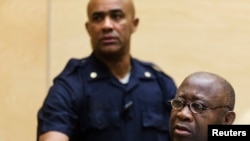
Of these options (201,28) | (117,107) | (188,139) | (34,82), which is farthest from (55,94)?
(201,28)

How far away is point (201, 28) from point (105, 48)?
0.82 meters

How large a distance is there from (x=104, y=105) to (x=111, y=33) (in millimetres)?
238

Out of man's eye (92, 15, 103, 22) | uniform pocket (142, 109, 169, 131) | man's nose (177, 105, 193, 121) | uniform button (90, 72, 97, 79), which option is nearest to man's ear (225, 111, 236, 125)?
man's nose (177, 105, 193, 121)

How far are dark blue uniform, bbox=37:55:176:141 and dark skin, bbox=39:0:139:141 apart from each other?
1.3 inches

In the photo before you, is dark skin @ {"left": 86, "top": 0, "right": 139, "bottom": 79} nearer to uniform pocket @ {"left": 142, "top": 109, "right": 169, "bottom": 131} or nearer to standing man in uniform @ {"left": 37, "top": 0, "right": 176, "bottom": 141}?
standing man in uniform @ {"left": 37, "top": 0, "right": 176, "bottom": 141}

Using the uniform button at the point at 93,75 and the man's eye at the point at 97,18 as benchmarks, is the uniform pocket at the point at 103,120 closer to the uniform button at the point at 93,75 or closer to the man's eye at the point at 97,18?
the uniform button at the point at 93,75

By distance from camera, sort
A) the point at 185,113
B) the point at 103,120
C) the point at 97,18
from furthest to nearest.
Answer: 1. the point at 97,18
2. the point at 103,120
3. the point at 185,113

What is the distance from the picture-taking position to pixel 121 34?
2.43 m

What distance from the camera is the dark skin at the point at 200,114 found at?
1.81 metres

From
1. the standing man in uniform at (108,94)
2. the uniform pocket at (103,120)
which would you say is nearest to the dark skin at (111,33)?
the standing man in uniform at (108,94)

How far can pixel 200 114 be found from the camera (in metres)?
1.81

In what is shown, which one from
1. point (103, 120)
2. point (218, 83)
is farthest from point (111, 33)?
point (218, 83)

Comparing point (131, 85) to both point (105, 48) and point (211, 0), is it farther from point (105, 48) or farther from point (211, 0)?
point (211, 0)

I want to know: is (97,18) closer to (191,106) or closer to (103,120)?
(103,120)
